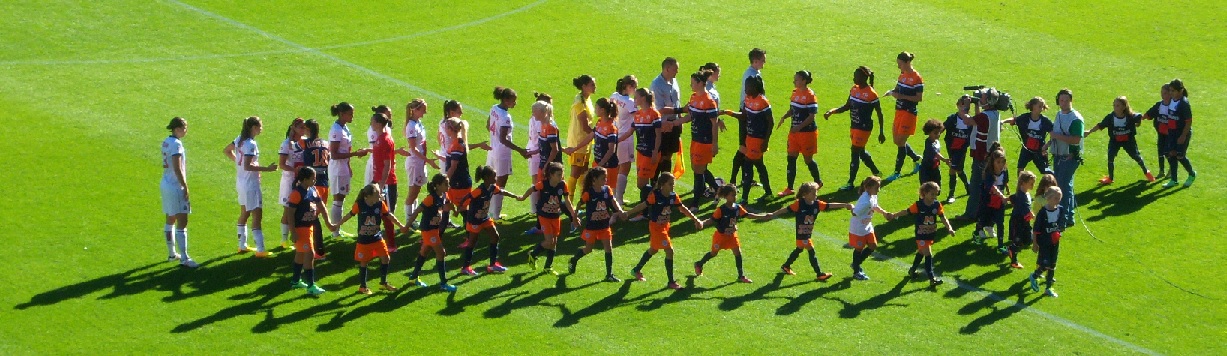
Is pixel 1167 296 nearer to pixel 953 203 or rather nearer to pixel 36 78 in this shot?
pixel 953 203

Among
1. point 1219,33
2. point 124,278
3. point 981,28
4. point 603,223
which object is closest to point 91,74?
point 124,278

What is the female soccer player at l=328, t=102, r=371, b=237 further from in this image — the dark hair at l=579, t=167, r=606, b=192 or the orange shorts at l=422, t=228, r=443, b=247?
the dark hair at l=579, t=167, r=606, b=192

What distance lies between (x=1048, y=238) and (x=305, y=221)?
861 cm

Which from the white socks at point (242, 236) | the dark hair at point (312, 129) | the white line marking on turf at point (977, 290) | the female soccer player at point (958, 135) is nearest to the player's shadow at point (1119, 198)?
the female soccer player at point (958, 135)

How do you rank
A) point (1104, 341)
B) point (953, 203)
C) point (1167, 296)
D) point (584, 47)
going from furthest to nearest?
point (584, 47) < point (953, 203) < point (1167, 296) < point (1104, 341)

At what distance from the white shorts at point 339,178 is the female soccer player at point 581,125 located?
3007mm

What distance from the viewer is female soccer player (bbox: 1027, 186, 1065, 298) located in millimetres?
17375

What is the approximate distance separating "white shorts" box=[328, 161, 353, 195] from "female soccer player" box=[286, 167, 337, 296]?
1.69 meters

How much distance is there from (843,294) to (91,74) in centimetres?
1556

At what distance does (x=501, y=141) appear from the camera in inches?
770

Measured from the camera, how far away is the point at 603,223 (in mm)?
17500

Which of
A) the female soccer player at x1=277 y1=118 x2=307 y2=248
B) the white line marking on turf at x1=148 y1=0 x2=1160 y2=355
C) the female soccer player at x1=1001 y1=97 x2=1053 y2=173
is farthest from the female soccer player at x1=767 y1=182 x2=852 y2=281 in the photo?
the female soccer player at x1=277 y1=118 x2=307 y2=248

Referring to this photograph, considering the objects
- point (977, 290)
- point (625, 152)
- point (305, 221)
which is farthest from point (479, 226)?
point (977, 290)

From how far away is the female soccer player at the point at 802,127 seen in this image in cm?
2097
